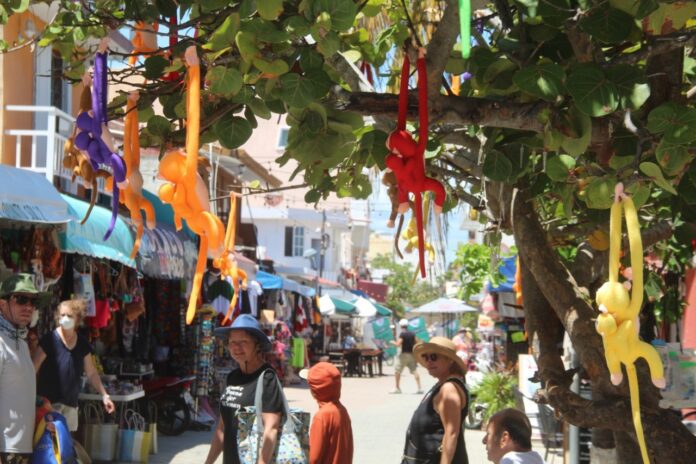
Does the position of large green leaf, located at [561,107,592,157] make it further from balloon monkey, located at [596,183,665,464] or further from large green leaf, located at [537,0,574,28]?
balloon monkey, located at [596,183,665,464]

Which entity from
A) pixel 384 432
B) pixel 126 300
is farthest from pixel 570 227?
pixel 384 432

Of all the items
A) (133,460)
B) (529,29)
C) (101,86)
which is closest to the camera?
(101,86)

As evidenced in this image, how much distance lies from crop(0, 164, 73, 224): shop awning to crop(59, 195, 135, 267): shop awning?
1.74 ft

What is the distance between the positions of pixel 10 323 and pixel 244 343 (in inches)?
81.5

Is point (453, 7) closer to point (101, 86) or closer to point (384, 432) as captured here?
point (101, 86)

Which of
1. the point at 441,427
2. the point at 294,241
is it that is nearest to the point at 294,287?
the point at 441,427

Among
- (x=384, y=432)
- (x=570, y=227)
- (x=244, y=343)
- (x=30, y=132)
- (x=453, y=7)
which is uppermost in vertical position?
(x=30, y=132)

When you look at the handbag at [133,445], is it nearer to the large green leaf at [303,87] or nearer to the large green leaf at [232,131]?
the large green leaf at [232,131]

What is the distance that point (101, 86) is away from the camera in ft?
9.37

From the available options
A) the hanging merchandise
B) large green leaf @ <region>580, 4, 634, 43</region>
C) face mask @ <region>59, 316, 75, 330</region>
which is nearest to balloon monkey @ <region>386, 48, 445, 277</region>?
large green leaf @ <region>580, 4, 634, 43</region>

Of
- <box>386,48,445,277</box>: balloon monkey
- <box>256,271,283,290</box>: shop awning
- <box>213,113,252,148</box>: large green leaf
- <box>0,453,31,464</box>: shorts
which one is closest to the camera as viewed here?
<box>386,48,445,277</box>: balloon monkey

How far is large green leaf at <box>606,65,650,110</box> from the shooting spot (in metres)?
2.89

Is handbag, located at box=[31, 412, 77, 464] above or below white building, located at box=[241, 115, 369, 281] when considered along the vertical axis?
below

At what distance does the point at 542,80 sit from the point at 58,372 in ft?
22.7
